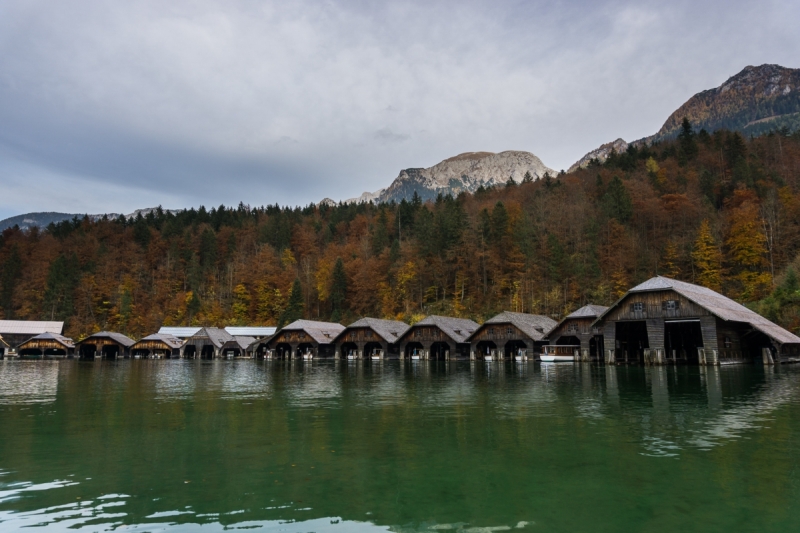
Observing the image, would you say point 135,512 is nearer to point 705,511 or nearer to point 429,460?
point 429,460

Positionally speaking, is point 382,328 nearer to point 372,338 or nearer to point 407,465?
point 372,338

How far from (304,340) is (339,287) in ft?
87.8

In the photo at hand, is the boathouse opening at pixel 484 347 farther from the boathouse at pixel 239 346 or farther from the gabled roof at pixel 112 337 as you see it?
the gabled roof at pixel 112 337

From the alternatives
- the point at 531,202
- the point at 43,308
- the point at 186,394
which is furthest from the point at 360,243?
the point at 186,394

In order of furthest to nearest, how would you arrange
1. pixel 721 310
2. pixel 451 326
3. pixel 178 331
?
pixel 178 331 → pixel 451 326 → pixel 721 310

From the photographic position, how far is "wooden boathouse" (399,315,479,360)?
69.4 meters

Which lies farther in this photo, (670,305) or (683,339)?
(683,339)

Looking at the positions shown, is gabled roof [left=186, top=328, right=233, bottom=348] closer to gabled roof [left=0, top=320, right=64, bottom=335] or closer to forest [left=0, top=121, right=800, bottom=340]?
forest [left=0, top=121, right=800, bottom=340]

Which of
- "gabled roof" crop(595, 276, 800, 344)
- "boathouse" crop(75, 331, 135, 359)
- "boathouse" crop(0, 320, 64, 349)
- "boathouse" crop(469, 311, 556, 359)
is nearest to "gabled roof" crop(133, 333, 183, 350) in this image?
"boathouse" crop(75, 331, 135, 359)

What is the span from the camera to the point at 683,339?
57.7m

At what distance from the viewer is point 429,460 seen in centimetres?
1250

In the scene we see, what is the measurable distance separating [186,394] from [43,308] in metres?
115

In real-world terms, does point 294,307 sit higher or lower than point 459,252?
lower

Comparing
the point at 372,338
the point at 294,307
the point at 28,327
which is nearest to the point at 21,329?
the point at 28,327
